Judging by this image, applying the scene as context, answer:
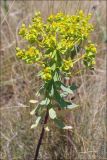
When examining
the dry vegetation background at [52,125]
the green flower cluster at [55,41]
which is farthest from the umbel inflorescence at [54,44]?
the dry vegetation background at [52,125]

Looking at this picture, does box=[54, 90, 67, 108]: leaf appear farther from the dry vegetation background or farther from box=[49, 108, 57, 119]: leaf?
the dry vegetation background

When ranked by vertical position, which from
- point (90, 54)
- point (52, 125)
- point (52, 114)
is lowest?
point (52, 125)

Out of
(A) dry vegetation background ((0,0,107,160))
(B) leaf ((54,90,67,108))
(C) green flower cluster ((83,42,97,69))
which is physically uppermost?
(C) green flower cluster ((83,42,97,69))

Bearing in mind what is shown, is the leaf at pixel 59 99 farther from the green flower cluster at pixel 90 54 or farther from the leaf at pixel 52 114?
the green flower cluster at pixel 90 54

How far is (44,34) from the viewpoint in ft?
5.07

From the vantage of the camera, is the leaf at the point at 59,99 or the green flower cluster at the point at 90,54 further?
the leaf at the point at 59,99

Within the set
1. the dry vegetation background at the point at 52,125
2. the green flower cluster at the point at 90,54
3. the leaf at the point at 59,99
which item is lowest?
the dry vegetation background at the point at 52,125

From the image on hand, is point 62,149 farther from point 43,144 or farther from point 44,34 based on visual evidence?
point 44,34

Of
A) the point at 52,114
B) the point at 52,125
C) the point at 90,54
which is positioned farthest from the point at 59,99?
the point at 52,125

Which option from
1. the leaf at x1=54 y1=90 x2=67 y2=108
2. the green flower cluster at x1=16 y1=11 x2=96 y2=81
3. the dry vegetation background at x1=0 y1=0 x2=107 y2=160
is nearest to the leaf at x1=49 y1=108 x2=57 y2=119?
the leaf at x1=54 y1=90 x2=67 y2=108

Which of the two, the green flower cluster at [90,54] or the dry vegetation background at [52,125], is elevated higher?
the green flower cluster at [90,54]

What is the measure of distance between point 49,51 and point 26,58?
0.10 metres

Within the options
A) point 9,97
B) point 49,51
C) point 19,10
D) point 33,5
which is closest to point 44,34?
point 49,51

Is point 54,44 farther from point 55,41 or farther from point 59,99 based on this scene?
point 59,99
